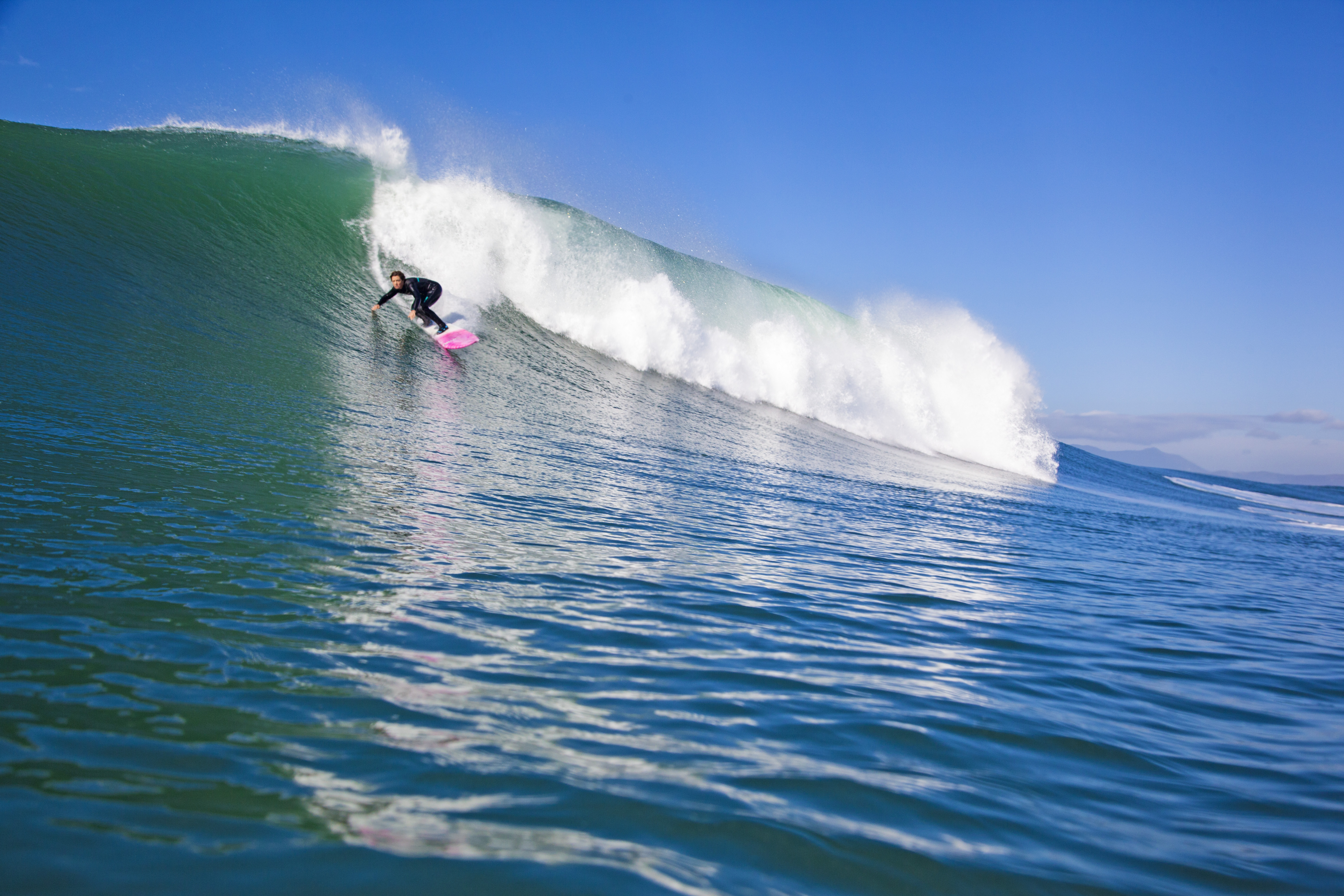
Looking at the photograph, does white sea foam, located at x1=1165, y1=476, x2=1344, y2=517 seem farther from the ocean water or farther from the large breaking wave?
the ocean water

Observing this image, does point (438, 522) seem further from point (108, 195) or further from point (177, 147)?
point (177, 147)

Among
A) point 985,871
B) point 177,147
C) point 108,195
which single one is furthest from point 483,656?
→ point 177,147

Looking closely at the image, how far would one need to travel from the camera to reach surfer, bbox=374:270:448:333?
1228cm

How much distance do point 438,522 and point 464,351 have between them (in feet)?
28.6

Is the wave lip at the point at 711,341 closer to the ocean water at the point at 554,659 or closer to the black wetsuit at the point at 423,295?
the black wetsuit at the point at 423,295

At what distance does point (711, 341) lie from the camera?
1764 cm

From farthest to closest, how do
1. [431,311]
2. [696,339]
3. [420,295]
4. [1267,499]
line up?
[1267,499] < [696,339] < [431,311] < [420,295]

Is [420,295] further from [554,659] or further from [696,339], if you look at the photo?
[554,659]

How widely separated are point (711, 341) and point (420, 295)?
7.37 metres

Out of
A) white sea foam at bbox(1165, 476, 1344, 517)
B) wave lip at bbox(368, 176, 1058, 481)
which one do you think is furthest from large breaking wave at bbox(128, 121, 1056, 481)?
white sea foam at bbox(1165, 476, 1344, 517)

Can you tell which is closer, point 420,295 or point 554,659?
point 554,659

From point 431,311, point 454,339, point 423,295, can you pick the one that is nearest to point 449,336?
point 454,339

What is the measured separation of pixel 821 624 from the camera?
3.44 metres

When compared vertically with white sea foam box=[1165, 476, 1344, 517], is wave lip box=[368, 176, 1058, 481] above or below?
above
